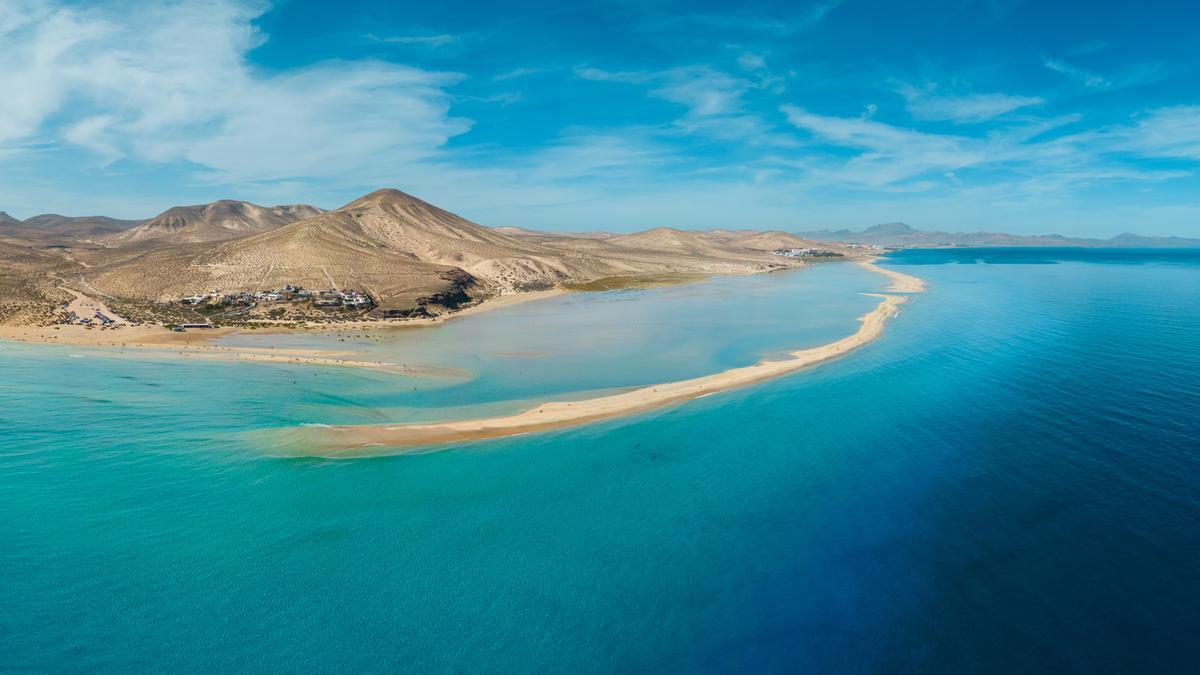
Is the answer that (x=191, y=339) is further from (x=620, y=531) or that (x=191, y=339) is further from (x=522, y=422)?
(x=620, y=531)

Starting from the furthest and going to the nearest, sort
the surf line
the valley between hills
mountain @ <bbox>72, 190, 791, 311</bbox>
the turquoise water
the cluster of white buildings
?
mountain @ <bbox>72, 190, 791, 311</bbox>
the cluster of white buildings
the valley between hills
the surf line
the turquoise water

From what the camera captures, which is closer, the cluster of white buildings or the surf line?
the surf line

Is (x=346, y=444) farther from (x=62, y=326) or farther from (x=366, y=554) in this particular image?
(x=62, y=326)

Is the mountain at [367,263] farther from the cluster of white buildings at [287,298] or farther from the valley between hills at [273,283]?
the cluster of white buildings at [287,298]

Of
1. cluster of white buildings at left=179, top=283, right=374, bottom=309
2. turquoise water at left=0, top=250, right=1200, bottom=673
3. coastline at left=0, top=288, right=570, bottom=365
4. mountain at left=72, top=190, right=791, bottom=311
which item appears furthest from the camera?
mountain at left=72, top=190, right=791, bottom=311

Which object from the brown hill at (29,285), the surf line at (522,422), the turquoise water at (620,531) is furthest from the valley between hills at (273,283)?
the surf line at (522,422)

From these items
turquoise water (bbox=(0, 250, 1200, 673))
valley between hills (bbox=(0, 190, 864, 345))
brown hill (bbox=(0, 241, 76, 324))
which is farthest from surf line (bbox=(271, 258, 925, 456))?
brown hill (bbox=(0, 241, 76, 324))

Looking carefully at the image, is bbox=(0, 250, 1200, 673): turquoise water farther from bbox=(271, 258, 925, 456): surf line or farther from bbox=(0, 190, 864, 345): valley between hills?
bbox=(0, 190, 864, 345): valley between hills
